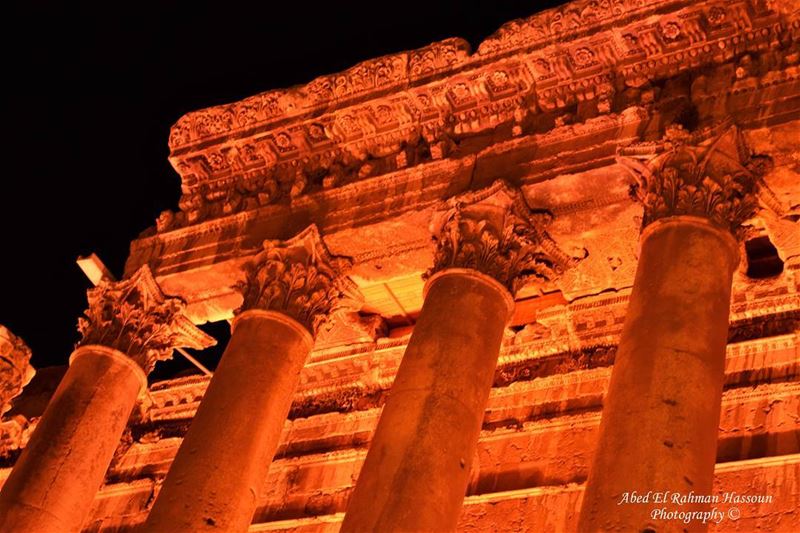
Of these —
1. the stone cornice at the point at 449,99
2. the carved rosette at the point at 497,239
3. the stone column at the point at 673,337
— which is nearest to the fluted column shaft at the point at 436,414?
the carved rosette at the point at 497,239

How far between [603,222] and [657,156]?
3.88ft

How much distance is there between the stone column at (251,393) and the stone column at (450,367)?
1.67m

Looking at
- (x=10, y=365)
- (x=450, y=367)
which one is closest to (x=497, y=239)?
(x=450, y=367)

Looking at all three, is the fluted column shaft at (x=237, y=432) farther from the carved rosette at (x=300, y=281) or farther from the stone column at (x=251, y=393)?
the carved rosette at (x=300, y=281)

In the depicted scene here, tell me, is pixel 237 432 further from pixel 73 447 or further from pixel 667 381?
pixel 667 381

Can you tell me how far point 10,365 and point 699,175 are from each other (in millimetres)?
11829

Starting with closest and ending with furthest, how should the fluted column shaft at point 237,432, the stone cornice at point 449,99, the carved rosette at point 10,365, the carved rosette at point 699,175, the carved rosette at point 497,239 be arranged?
the carved rosette at point 699,175 < the fluted column shaft at point 237,432 < the carved rosette at point 497,239 < the stone cornice at point 449,99 < the carved rosette at point 10,365

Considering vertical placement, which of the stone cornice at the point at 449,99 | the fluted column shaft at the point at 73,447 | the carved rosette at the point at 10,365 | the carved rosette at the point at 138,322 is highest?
the stone cornice at the point at 449,99

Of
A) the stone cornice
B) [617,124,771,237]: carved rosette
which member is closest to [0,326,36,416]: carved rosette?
the stone cornice

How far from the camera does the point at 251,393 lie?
11453mm

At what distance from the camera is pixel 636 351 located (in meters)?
9.12

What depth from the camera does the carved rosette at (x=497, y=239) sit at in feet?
37.2

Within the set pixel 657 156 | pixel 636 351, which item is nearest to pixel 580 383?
pixel 657 156

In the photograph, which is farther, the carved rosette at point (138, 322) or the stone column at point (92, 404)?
the carved rosette at point (138, 322)
